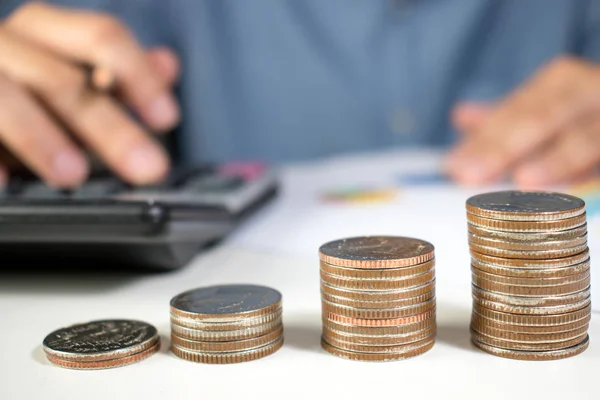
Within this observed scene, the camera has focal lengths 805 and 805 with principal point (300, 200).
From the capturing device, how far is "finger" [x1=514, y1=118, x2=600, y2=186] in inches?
43.6

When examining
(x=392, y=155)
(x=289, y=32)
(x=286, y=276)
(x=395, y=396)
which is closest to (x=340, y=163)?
(x=392, y=155)

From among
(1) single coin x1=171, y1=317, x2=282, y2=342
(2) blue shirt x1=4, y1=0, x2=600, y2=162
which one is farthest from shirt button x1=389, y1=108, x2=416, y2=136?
(1) single coin x1=171, y1=317, x2=282, y2=342

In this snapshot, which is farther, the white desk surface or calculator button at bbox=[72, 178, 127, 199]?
calculator button at bbox=[72, 178, 127, 199]

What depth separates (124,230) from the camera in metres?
0.62

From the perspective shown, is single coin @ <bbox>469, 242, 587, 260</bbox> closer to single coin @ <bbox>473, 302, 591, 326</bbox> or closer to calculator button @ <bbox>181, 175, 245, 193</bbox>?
single coin @ <bbox>473, 302, 591, 326</bbox>

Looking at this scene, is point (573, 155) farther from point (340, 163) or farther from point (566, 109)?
point (340, 163)

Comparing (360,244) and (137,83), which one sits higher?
(137,83)

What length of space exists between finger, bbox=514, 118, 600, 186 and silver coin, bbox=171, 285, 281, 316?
0.64 metres

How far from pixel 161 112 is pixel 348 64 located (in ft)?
2.17

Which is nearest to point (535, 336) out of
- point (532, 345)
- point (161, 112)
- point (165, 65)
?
point (532, 345)

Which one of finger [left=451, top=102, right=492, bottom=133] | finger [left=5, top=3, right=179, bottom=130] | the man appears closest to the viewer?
finger [left=5, top=3, right=179, bottom=130]

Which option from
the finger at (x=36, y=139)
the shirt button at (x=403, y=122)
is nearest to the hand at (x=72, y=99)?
the finger at (x=36, y=139)

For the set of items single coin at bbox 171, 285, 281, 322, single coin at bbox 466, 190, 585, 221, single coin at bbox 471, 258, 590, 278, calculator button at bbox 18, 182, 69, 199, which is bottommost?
single coin at bbox 171, 285, 281, 322

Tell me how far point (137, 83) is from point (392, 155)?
0.63 metres
